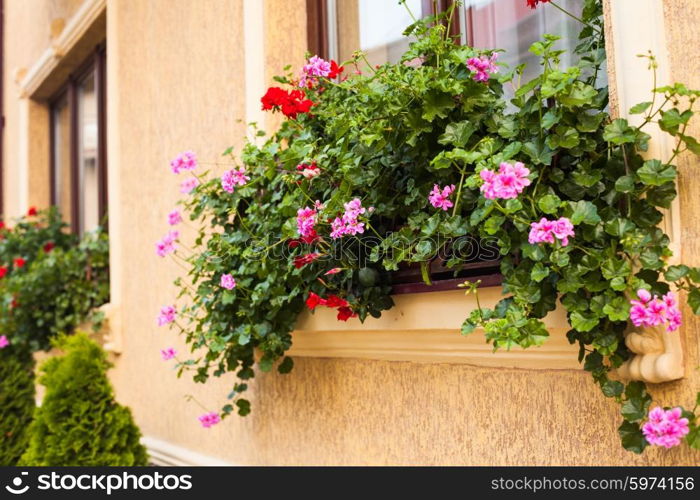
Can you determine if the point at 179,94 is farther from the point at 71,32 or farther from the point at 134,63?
the point at 71,32

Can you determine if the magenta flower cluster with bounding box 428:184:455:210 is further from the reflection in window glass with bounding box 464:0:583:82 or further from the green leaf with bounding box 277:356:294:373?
the green leaf with bounding box 277:356:294:373

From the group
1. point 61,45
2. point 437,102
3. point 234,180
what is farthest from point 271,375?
point 61,45

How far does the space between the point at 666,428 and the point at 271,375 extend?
1.93 metres

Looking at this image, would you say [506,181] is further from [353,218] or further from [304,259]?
[304,259]

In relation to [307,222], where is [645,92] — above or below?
above

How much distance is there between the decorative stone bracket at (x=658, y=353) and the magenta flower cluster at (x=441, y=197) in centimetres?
53

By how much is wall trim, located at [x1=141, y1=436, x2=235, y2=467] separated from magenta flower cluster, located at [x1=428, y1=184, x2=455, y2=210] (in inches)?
76.7

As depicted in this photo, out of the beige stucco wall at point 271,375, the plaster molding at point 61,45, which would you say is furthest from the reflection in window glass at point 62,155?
the beige stucco wall at point 271,375

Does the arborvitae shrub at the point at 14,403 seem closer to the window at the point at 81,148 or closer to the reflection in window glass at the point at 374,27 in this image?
the window at the point at 81,148

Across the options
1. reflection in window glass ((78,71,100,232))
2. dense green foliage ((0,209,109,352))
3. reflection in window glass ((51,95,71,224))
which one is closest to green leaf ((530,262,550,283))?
dense green foliage ((0,209,109,352))

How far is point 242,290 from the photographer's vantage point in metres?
2.84

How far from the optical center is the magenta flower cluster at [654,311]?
1.68 m

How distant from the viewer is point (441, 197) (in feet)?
6.88
